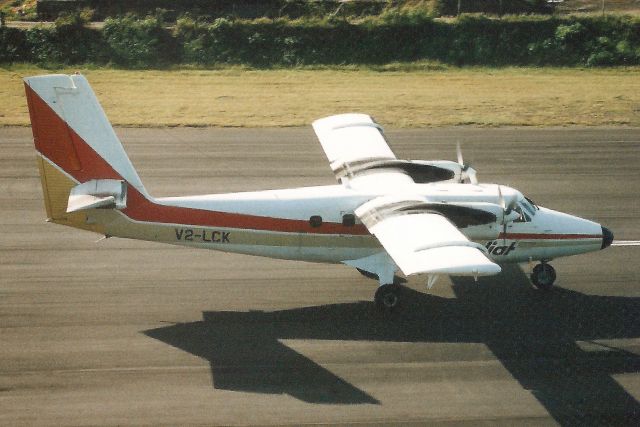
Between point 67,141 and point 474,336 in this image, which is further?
point 67,141

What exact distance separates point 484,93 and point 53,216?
36052mm

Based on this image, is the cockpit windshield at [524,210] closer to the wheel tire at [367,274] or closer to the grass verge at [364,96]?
the wheel tire at [367,274]

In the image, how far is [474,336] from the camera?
2111cm

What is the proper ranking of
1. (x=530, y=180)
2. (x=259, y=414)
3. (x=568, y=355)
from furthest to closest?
(x=530, y=180), (x=568, y=355), (x=259, y=414)

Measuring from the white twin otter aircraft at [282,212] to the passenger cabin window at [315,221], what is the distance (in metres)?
0.03

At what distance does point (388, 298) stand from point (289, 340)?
2998 mm

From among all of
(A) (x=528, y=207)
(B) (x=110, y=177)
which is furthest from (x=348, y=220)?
(B) (x=110, y=177)

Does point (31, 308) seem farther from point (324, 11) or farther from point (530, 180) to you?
point (324, 11)

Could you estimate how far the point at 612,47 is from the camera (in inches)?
2477

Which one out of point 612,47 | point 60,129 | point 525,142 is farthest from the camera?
point 612,47

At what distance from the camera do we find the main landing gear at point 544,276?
78.4 ft

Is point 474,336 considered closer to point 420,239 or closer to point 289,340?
point 420,239

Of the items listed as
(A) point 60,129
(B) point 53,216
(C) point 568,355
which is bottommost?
(C) point 568,355

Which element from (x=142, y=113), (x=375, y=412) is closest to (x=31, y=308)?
(x=375, y=412)
